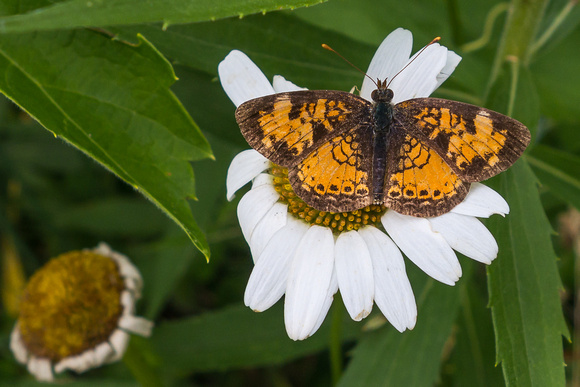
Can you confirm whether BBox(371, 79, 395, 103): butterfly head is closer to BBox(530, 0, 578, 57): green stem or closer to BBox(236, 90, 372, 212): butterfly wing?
BBox(236, 90, 372, 212): butterfly wing

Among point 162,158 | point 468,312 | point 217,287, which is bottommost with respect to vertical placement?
point 217,287

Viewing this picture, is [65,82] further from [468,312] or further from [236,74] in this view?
[468,312]

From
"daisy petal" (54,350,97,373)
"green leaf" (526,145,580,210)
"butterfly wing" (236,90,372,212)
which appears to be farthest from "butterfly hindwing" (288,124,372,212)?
"daisy petal" (54,350,97,373)

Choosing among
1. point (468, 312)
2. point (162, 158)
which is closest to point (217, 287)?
point (468, 312)

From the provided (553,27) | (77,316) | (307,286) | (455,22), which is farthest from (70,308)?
(553,27)

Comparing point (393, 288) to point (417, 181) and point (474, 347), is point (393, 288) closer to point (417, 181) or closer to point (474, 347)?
point (417, 181)
